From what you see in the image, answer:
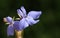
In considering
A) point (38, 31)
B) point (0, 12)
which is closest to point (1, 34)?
point (0, 12)

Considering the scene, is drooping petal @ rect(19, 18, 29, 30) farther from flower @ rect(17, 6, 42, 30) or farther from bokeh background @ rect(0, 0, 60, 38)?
bokeh background @ rect(0, 0, 60, 38)

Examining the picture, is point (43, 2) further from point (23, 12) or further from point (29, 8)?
point (23, 12)

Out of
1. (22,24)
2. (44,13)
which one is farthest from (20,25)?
(44,13)

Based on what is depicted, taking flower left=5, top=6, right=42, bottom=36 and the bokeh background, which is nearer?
flower left=5, top=6, right=42, bottom=36

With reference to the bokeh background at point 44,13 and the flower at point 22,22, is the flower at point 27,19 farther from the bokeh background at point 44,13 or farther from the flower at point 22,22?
the bokeh background at point 44,13

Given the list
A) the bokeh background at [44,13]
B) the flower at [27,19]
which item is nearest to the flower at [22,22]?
the flower at [27,19]

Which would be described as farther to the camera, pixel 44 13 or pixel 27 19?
pixel 44 13

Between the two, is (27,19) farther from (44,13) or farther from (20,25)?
(44,13)

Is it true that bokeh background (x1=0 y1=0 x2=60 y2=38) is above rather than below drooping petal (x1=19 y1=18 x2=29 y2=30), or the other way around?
below

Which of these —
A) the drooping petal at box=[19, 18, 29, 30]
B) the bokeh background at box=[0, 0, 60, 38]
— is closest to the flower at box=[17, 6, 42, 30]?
the drooping petal at box=[19, 18, 29, 30]
